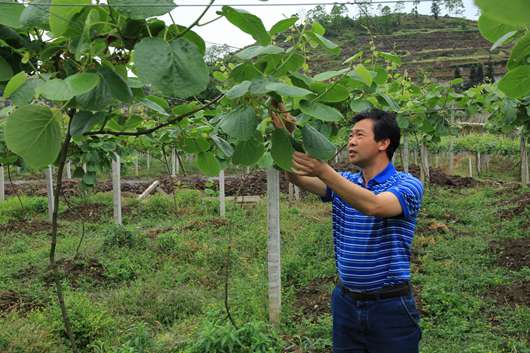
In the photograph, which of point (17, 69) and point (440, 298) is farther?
point (440, 298)

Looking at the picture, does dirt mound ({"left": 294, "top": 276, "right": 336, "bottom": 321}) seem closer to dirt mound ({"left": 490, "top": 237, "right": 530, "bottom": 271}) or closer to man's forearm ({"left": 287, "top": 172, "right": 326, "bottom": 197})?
dirt mound ({"left": 490, "top": 237, "right": 530, "bottom": 271})

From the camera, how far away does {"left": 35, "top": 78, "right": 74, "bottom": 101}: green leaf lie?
83 cm

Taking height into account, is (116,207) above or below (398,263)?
below

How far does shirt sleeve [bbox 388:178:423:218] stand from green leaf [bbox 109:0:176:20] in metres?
1.42

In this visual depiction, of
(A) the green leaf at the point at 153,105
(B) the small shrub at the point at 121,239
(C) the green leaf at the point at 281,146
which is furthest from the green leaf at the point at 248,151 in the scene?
(B) the small shrub at the point at 121,239

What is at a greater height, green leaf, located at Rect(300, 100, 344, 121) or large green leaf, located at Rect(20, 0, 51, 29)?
large green leaf, located at Rect(20, 0, 51, 29)

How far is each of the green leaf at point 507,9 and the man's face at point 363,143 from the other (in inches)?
71.4

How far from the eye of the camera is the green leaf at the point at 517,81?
0.84 metres

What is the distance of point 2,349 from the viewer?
3887 millimetres

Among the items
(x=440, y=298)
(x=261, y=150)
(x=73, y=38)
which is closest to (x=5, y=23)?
(x=73, y=38)

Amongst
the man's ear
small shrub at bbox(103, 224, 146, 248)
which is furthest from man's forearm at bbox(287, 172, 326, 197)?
small shrub at bbox(103, 224, 146, 248)

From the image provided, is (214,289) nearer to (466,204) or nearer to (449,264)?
(449,264)

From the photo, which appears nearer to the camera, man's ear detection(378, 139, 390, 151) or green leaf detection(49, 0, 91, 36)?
green leaf detection(49, 0, 91, 36)

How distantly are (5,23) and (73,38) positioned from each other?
12 cm
